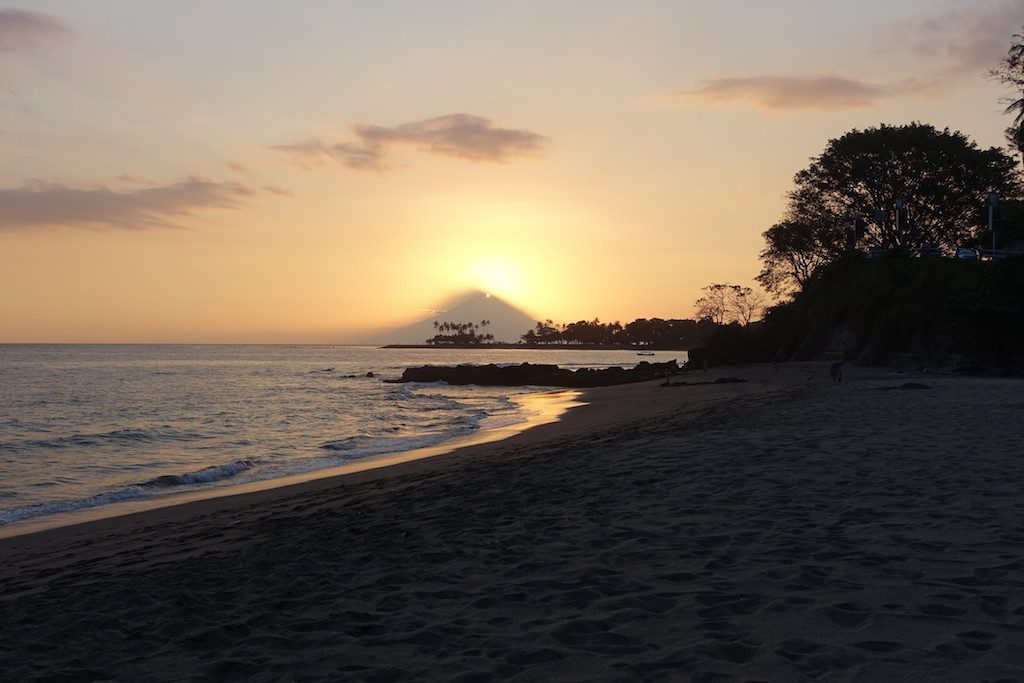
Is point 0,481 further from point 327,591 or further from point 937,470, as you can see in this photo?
point 937,470

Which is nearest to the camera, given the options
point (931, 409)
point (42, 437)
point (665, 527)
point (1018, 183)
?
point (665, 527)

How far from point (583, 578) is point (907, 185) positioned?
5958 centimetres

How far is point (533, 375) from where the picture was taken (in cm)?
6906

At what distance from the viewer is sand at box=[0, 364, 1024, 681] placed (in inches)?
181

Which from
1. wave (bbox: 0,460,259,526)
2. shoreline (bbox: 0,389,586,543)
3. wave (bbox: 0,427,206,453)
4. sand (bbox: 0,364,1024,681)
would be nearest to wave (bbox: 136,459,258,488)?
wave (bbox: 0,460,259,526)

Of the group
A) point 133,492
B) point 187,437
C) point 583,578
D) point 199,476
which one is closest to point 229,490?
point 133,492

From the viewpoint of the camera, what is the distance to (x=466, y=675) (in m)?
4.42

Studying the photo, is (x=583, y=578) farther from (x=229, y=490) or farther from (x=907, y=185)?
(x=907, y=185)

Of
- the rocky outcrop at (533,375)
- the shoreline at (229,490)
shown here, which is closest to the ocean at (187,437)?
the shoreline at (229,490)

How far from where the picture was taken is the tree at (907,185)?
55.2 m

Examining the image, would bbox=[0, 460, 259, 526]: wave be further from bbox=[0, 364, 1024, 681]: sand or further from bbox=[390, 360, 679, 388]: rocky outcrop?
bbox=[390, 360, 679, 388]: rocky outcrop

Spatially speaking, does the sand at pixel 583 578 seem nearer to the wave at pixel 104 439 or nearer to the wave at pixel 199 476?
the wave at pixel 199 476

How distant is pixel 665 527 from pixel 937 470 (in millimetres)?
4303

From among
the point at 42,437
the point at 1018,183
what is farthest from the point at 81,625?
the point at 1018,183
